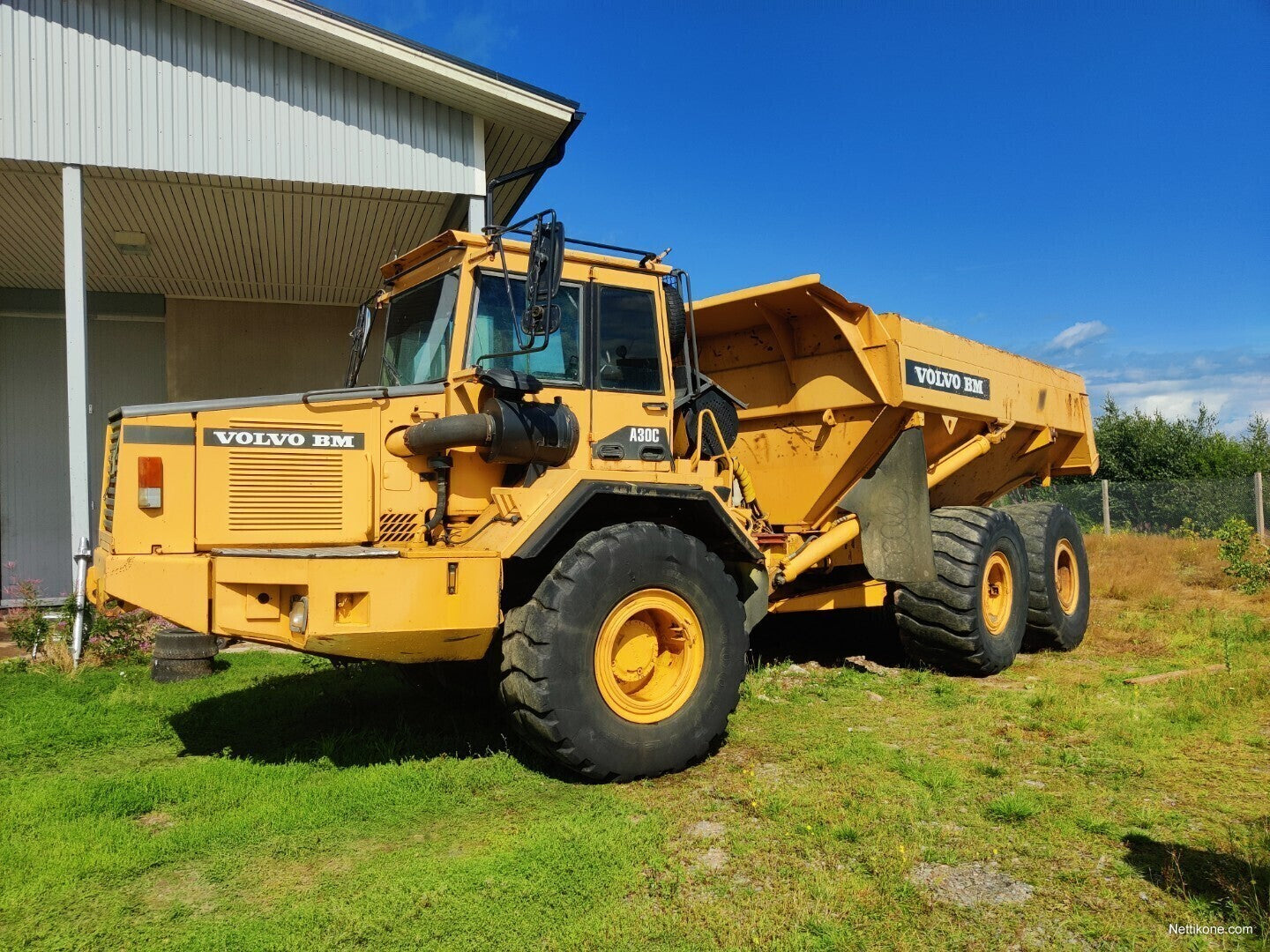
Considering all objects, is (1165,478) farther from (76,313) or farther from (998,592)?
(76,313)

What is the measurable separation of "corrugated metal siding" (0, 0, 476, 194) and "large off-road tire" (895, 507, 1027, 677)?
19.2ft

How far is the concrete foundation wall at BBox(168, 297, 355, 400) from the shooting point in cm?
1349

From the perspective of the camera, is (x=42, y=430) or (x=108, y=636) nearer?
(x=108, y=636)

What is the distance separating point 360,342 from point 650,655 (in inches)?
105

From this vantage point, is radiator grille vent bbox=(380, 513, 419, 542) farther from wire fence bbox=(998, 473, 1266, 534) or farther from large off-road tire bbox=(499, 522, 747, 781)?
wire fence bbox=(998, 473, 1266, 534)

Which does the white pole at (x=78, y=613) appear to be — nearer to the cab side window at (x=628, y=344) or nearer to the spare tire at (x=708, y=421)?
the cab side window at (x=628, y=344)

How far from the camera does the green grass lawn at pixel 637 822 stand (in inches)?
127

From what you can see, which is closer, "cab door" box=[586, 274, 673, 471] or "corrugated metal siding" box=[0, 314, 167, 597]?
"cab door" box=[586, 274, 673, 471]

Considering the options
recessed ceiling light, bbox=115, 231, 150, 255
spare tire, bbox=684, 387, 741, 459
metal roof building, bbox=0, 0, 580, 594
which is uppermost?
metal roof building, bbox=0, 0, 580, 594

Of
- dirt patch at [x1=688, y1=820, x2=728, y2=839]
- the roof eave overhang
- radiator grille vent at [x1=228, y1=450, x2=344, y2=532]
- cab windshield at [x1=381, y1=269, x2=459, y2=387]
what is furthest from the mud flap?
the roof eave overhang

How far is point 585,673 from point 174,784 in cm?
220

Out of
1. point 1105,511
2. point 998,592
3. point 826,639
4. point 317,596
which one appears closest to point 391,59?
point 317,596

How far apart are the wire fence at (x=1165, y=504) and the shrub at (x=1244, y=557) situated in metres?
5.46

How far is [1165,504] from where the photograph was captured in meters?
19.9
